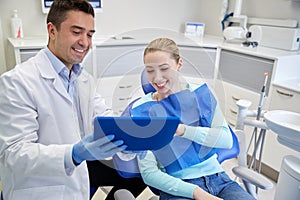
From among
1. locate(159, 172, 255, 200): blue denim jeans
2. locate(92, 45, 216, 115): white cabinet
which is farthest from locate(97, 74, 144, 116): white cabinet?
locate(159, 172, 255, 200): blue denim jeans

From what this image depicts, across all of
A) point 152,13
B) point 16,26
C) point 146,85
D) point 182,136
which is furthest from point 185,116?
point 152,13

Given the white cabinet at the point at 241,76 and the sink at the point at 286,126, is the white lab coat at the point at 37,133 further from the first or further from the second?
the white cabinet at the point at 241,76

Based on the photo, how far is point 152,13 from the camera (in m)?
3.25

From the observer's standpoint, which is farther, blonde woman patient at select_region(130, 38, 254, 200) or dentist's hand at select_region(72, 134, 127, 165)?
blonde woman patient at select_region(130, 38, 254, 200)

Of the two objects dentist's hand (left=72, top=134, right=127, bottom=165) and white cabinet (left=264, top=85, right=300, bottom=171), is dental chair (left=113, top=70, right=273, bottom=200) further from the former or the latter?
white cabinet (left=264, top=85, right=300, bottom=171)

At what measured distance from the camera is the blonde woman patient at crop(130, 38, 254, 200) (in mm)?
1114

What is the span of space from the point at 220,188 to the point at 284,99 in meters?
1.19

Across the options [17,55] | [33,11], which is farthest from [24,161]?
[33,11]

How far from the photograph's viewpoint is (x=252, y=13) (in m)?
2.91

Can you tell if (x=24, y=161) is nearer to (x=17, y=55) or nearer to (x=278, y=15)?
(x=17, y=55)

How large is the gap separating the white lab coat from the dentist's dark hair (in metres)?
0.16

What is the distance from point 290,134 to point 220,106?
401 millimetres

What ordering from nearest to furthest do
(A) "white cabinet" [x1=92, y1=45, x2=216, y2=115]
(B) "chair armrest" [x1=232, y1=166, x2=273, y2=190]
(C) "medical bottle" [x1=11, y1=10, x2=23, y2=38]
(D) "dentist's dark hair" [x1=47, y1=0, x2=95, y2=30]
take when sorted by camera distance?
(D) "dentist's dark hair" [x1=47, y1=0, x2=95, y2=30], (A) "white cabinet" [x1=92, y1=45, x2=216, y2=115], (B) "chair armrest" [x1=232, y1=166, x2=273, y2=190], (C) "medical bottle" [x1=11, y1=10, x2=23, y2=38]

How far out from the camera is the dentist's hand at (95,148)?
85 centimetres
